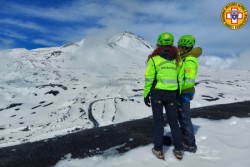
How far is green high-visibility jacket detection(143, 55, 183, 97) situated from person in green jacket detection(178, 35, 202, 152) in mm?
459

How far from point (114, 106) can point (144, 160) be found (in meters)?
42.8

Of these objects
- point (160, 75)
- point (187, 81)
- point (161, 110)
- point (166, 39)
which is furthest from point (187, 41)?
point (161, 110)

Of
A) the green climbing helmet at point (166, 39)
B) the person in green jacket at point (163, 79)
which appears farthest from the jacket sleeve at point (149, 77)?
the green climbing helmet at point (166, 39)

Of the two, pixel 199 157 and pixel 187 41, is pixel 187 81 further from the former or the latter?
pixel 199 157

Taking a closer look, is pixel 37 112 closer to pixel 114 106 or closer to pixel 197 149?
pixel 114 106

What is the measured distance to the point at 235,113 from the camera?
1365cm

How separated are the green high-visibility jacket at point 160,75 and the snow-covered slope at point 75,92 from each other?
68.9ft

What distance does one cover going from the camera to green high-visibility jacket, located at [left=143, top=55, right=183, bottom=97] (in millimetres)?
7379

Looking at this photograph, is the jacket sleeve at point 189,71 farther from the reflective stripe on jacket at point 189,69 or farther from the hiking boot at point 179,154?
the hiking boot at point 179,154

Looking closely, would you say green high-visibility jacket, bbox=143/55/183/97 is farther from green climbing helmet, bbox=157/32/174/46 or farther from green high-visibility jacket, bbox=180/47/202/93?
green high-visibility jacket, bbox=180/47/202/93

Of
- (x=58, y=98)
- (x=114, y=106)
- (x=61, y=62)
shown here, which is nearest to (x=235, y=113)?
(x=114, y=106)

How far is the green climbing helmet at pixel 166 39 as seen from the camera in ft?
24.2

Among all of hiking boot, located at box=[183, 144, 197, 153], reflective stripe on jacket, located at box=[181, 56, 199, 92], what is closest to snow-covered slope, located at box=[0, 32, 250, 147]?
hiking boot, located at box=[183, 144, 197, 153]

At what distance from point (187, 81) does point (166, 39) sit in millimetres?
1236
